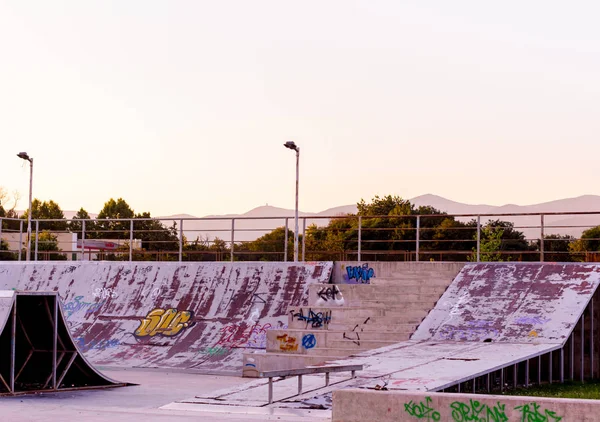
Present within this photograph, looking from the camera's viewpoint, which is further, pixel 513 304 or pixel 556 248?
pixel 556 248

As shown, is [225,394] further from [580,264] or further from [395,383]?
[580,264]

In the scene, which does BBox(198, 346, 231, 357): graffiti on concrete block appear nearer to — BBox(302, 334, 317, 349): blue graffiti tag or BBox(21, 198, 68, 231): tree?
BBox(302, 334, 317, 349): blue graffiti tag

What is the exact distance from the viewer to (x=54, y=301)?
16.7m

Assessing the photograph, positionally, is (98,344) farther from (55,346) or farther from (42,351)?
(55,346)

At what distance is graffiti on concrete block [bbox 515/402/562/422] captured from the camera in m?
10.9

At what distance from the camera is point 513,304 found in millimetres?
Answer: 20281

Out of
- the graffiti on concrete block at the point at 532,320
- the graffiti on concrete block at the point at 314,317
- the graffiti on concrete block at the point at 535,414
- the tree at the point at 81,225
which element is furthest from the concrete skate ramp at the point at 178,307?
the tree at the point at 81,225

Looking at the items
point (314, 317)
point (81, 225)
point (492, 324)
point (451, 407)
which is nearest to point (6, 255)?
point (81, 225)

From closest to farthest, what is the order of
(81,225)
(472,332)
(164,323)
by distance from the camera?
(472,332), (164,323), (81,225)

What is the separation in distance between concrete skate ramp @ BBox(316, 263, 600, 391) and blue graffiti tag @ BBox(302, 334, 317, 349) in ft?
6.59

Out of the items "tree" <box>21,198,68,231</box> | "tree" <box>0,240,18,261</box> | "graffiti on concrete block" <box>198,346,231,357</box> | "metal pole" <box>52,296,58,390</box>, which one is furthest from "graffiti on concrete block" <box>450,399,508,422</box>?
"tree" <box>21,198,68,231</box>

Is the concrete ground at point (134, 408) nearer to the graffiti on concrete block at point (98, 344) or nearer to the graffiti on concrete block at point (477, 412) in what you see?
the graffiti on concrete block at point (477, 412)

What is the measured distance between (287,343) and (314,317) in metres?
1.09

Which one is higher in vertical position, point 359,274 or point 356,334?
point 359,274
